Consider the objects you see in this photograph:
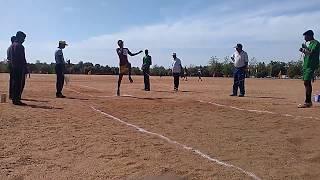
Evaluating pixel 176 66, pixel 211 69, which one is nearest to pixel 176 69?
pixel 176 66

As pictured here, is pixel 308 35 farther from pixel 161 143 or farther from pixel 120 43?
pixel 120 43

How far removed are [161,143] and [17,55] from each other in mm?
6956

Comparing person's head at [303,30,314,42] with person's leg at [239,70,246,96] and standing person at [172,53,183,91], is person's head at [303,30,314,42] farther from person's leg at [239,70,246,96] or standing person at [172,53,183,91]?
standing person at [172,53,183,91]

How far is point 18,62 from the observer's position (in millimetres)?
14023

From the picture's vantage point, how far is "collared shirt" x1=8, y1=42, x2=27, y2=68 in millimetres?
13992

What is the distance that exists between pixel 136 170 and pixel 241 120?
4.18 metres

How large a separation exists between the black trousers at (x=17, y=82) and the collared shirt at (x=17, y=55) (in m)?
0.12

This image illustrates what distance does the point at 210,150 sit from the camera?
7859 mm

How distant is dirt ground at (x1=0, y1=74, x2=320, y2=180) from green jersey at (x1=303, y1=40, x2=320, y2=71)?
3.42 ft

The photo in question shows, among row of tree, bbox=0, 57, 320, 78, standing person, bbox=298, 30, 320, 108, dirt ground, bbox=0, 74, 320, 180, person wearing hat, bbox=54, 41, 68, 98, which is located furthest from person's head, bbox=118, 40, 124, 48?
row of tree, bbox=0, 57, 320, 78

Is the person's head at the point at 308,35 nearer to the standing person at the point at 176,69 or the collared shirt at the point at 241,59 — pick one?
the collared shirt at the point at 241,59

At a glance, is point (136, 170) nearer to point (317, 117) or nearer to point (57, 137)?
point (57, 137)

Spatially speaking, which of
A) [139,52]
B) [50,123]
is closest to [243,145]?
[50,123]

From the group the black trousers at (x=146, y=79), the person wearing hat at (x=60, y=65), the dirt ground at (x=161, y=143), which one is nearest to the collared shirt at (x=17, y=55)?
the dirt ground at (x=161, y=143)
